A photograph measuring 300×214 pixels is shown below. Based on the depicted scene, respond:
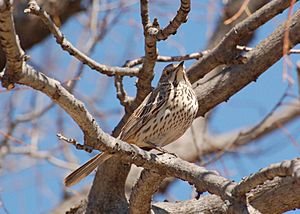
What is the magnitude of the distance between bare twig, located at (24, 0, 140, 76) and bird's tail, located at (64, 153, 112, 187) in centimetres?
51

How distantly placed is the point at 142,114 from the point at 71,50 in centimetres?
83

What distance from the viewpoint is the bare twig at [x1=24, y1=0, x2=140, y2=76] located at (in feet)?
11.4

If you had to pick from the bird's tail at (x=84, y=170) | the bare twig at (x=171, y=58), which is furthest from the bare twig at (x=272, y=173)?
the bare twig at (x=171, y=58)

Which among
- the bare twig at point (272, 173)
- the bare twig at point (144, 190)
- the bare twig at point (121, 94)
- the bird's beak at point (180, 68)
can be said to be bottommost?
the bare twig at point (272, 173)

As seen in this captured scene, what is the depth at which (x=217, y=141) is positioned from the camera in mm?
6914

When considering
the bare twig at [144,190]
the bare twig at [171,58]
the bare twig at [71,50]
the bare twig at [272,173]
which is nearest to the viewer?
the bare twig at [272,173]

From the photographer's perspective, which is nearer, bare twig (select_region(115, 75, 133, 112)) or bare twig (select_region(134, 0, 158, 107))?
bare twig (select_region(134, 0, 158, 107))

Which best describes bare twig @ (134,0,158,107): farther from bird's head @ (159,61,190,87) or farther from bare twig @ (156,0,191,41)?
bird's head @ (159,61,190,87)

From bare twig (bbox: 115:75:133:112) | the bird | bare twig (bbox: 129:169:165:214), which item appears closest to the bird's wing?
the bird

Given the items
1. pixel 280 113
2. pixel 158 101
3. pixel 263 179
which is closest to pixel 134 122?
pixel 158 101

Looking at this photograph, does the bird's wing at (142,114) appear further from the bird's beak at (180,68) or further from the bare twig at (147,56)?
the bird's beak at (180,68)

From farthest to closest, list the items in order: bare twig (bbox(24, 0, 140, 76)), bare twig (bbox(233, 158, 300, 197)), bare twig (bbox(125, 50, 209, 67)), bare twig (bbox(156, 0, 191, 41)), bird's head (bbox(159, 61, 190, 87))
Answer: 1. bird's head (bbox(159, 61, 190, 87))
2. bare twig (bbox(125, 50, 209, 67))
3. bare twig (bbox(24, 0, 140, 76))
4. bare twig (bbox(156, 0, 191, 41))
5. bare twig (bbox(233, 158, 300, 197))

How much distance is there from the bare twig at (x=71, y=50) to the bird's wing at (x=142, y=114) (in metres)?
0.39

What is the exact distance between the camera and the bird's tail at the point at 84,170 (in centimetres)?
414
